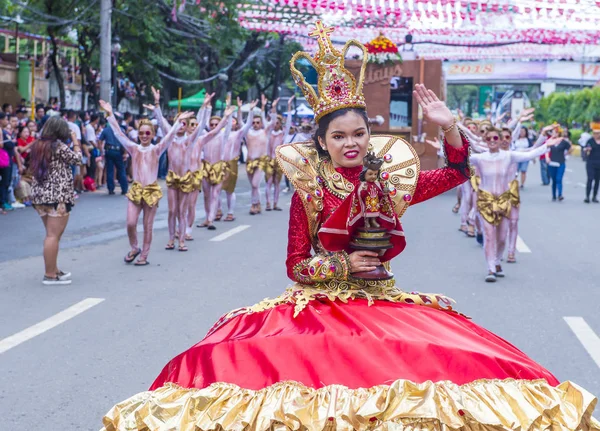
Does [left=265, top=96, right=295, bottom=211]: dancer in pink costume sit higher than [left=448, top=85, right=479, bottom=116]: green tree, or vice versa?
[left=448, top=85, right=479, bottom=116]: green tree

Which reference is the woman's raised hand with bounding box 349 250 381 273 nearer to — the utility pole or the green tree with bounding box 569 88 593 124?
the utility pole

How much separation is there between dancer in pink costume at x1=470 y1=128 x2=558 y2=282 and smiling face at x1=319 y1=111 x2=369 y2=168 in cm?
694

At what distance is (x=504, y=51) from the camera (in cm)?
3906

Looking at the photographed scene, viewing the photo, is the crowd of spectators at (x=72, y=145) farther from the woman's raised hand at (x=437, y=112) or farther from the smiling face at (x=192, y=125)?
the woman's raised hand at (x=437, y=112)

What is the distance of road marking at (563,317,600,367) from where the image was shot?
6988 mm

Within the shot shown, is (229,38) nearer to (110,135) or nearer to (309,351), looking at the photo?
(110,135)

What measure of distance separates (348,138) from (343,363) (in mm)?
1150

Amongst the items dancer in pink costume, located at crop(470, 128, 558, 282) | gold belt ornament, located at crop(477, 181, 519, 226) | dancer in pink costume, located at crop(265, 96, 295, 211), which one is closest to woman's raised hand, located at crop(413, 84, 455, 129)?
dancer in pink costume, located at crop(470, 128, 558, 282)

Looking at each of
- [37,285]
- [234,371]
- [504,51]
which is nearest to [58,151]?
[37,285]

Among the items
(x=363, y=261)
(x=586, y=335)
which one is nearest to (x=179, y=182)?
(x=586, y=335)

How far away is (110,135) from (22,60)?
1035cm

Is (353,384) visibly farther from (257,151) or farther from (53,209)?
(257,151)

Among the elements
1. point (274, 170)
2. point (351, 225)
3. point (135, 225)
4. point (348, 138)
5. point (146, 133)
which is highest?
point (348, 138)

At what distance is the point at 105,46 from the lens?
877 inches
